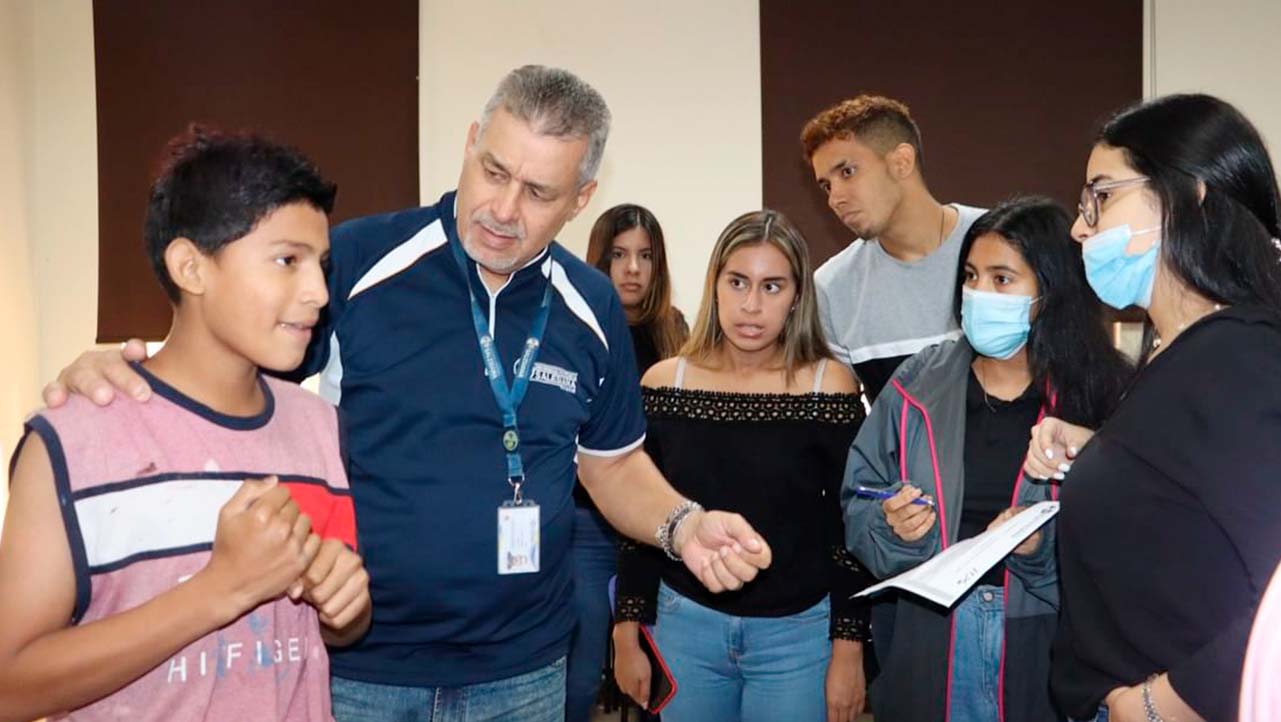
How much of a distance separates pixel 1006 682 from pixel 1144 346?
788 millimetres

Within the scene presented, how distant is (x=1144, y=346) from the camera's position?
2.11 meters

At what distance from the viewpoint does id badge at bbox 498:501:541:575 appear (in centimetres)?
187

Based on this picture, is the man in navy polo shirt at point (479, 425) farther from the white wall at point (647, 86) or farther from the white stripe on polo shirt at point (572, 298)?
the white wall at point (647, 86)

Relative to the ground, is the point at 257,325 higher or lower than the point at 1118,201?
lower

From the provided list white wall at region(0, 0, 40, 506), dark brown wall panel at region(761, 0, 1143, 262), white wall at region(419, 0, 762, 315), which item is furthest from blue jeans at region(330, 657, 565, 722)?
white wall at region(0, 0, 40, 506)

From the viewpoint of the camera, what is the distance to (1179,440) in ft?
5.06

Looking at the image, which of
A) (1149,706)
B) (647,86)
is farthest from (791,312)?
(647,86)

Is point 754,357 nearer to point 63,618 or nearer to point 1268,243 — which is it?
point 1268,243

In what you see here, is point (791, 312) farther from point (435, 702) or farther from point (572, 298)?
point (435, 702)

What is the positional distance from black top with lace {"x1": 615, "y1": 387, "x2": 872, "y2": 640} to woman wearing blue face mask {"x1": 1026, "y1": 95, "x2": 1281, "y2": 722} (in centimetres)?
97

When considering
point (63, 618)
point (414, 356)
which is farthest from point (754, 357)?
point (63, 618)

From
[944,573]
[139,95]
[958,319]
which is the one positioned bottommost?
[944,573]

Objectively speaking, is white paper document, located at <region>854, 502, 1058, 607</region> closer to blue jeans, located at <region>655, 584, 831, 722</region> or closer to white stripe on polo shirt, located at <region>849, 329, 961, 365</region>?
blue jeans, located at <region>655, 584, 831, 722</region>

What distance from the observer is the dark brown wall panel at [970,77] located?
16.1 ft
